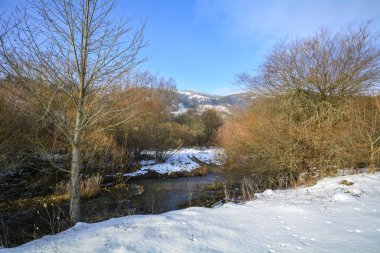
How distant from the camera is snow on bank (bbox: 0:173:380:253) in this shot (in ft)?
11.7

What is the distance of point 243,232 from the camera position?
427 centimetres

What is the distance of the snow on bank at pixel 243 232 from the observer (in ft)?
11.7

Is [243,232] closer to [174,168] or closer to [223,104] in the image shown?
[174,168]

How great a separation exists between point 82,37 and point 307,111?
39.5 feet

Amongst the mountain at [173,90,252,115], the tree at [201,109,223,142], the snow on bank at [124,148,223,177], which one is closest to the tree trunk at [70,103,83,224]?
the snow on bank at [124,148,223,177]

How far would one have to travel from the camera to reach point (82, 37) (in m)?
5.82

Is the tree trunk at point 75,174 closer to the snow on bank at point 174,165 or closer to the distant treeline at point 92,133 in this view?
the distant treeline at point 92,133

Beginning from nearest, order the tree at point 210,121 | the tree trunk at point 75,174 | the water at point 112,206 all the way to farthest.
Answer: the tree trunk at point 75,174 → the water at point 112,206 → the tree at point 210,121

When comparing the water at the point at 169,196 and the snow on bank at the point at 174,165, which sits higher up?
the snow on bank at the point at 174,165

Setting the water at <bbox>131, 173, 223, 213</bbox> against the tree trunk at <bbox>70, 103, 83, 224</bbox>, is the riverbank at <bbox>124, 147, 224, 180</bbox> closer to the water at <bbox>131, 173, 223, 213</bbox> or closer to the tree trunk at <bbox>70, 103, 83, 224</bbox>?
the water at <bbox>131, 173, 223, 213</bbox>

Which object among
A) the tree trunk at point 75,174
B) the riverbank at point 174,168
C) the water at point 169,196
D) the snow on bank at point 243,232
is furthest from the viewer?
the riverbank at point 174,168

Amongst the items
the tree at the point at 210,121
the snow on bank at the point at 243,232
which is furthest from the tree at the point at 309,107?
the tree at the point at 210,121

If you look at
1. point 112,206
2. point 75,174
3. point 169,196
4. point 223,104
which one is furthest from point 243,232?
point 223,104

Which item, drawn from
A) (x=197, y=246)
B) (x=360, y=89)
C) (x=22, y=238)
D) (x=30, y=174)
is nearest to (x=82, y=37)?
(x=197, y=246)
